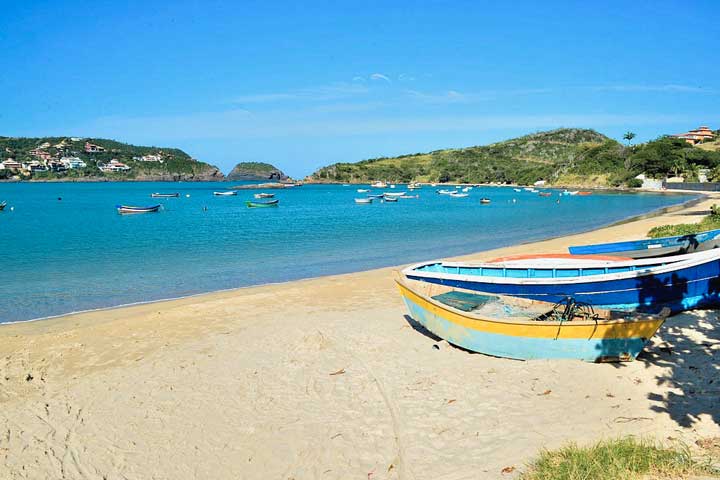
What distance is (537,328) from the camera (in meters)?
8.96

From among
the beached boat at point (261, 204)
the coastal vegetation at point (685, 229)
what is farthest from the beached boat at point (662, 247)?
the beached boat at point (261, 204)

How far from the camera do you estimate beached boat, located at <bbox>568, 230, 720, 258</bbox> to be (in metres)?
16.0

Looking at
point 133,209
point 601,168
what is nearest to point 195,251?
point 133,209

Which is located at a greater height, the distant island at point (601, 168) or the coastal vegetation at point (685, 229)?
the distant island at point (601, 168)

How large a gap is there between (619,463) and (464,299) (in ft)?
20.8

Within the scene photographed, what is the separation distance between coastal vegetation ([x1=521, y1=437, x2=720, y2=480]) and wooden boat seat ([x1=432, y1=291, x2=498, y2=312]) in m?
5.26

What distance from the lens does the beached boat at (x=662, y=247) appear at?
1596 centimetres

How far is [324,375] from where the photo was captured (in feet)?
31.4

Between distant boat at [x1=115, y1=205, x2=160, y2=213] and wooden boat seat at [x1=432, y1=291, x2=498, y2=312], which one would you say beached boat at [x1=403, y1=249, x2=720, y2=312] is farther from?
distant boat at [x1=115, y1=205, x2=160, y2=213]

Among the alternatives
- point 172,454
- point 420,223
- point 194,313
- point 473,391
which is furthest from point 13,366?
point 420,223

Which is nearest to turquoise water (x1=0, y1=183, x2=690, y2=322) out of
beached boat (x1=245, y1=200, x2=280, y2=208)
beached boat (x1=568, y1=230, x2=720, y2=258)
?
beached boat (x1=568, y1=230, x2=720, y2=258)

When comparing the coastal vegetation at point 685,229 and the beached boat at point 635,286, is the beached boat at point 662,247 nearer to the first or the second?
the beached boat at point 635,286

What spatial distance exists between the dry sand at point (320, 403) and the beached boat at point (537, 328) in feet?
0.83

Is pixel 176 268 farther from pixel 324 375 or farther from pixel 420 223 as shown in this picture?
pixel 420 223
